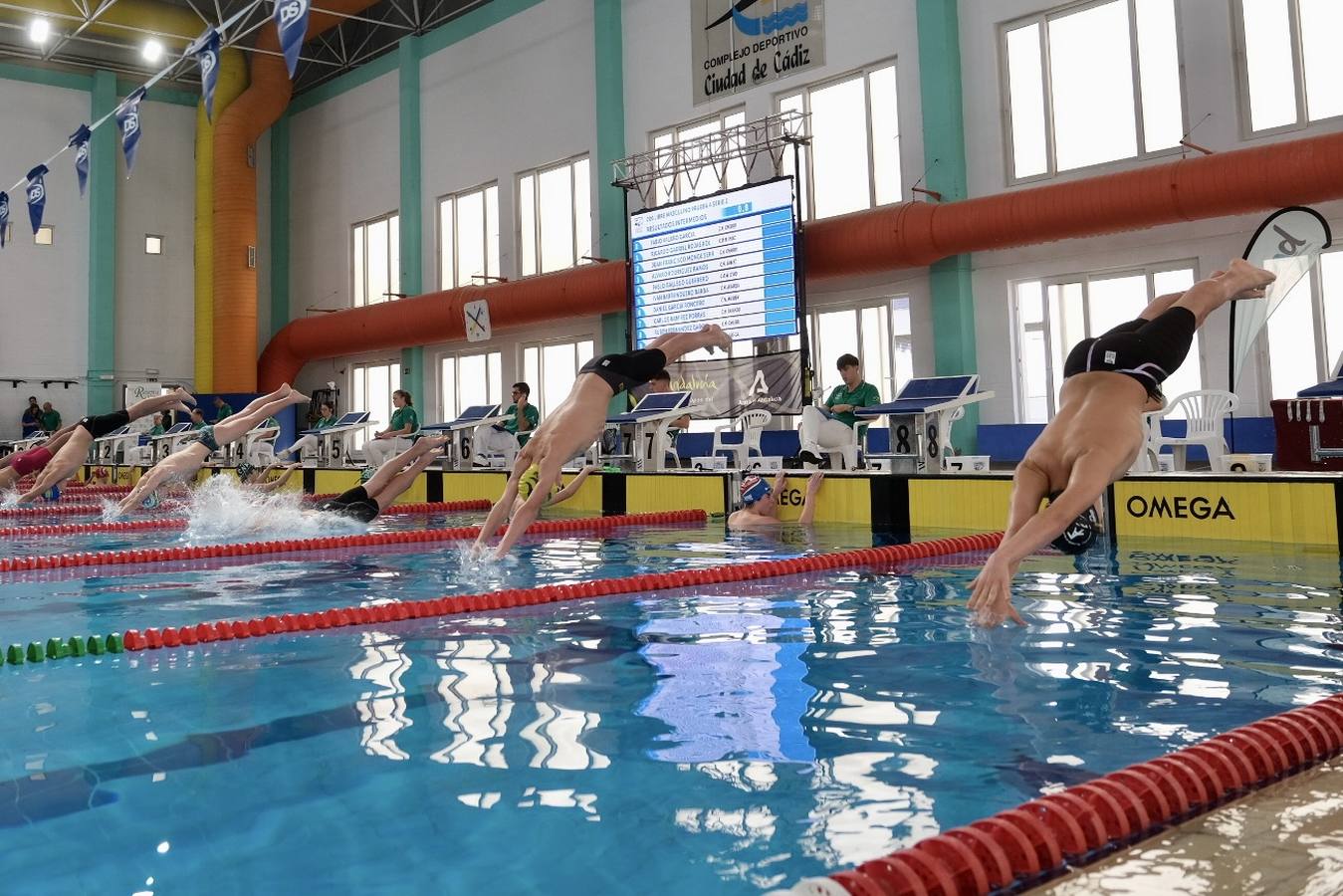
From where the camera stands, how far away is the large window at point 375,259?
A: 1933 centimetres

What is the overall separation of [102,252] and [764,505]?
1677cm

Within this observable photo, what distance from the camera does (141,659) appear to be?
3533 millimetres

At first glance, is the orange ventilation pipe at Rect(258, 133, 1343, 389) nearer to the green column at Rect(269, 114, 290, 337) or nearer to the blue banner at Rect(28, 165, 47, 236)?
the blue banner at Rect(28, 165, 47, 236)

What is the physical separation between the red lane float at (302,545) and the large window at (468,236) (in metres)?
9.65

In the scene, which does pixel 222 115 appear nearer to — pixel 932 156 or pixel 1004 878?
pixel 932 156

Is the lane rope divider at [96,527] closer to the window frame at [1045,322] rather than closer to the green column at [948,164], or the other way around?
the green column at [948,164]

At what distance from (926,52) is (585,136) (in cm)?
A: 567

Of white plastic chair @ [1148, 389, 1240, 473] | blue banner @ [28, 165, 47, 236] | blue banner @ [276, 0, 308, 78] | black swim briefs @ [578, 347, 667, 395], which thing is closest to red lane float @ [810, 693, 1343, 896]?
black swim briefs @ [578, 347, 667, 395]

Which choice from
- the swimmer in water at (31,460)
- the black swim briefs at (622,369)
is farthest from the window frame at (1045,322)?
the swimmer in water at (31,460)

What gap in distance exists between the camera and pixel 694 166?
13.6m

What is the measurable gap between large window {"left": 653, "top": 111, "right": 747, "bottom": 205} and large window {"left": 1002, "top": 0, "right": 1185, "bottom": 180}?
3641 mm

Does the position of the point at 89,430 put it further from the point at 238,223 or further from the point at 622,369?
the point at 238,223

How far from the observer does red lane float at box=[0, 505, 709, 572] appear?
6280mm

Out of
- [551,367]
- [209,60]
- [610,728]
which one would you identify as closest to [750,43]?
[551,367]
